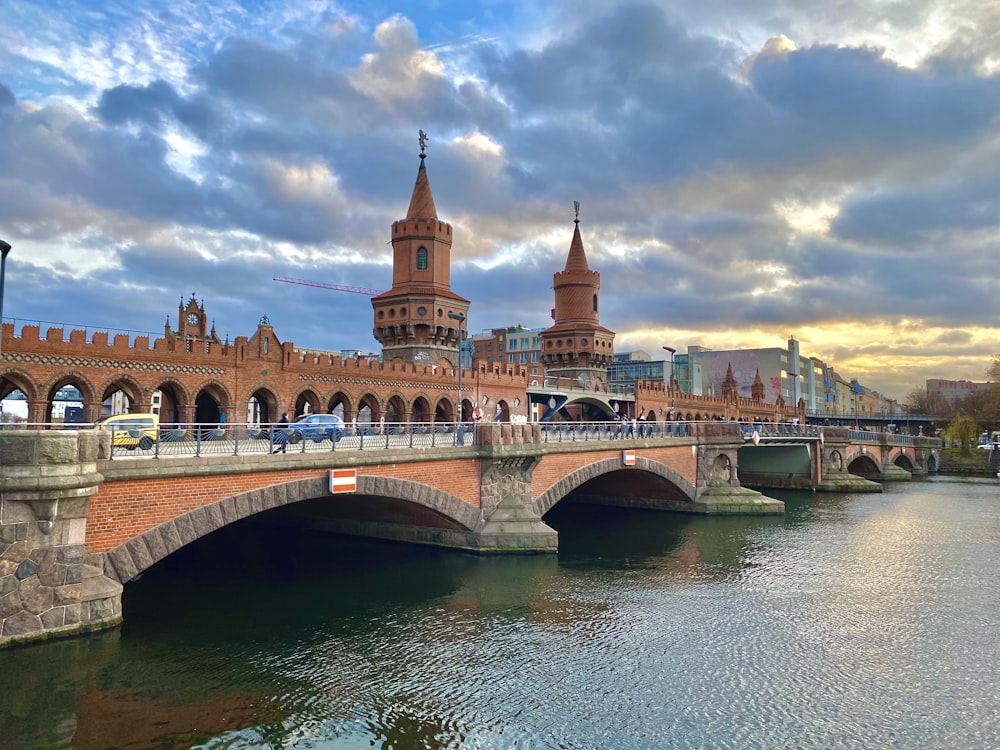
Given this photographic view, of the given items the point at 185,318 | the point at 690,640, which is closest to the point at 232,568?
the point at 690,640

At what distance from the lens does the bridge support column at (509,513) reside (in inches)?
1143

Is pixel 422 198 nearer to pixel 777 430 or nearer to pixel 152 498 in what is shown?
pixel 777 430

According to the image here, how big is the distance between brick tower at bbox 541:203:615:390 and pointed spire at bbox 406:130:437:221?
75.3ft

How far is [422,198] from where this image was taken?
60.7m

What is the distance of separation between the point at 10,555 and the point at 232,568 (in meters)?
13.2

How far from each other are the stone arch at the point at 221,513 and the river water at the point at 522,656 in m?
1.85

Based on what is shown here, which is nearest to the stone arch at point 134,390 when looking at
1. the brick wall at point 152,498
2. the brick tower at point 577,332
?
the brick wall at point 152,498

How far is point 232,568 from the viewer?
2780cm

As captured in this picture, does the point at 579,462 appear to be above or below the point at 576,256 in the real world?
below

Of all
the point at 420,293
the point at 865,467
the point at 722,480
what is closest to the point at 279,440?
the point at 722,480

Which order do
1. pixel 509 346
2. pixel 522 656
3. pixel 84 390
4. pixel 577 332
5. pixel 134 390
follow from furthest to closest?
pixel 509 346, pixel 577 332, pixel 134 390, pixel 84 390, pixel 522 656

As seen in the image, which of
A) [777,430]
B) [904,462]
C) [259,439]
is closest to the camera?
[259,439]

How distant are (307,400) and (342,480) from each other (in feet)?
81.9

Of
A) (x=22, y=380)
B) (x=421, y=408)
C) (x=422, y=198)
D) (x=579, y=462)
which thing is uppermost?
(x=422, y=198)
